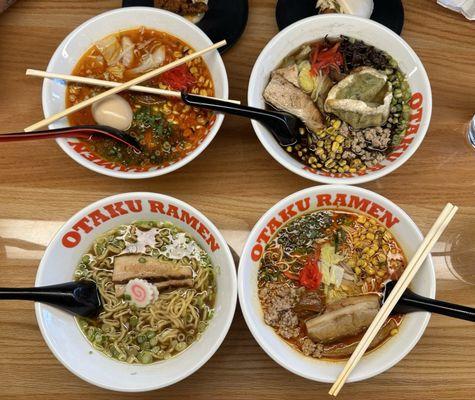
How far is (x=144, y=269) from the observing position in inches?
75.0

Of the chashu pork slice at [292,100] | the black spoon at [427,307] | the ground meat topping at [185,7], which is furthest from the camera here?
the ground meat topping at [185,7]

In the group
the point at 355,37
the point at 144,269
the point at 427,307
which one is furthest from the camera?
the point at 355,37

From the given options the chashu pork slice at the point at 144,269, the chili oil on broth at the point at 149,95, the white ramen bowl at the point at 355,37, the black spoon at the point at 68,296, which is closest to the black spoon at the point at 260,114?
the white ramen bowl at the point at 355,37

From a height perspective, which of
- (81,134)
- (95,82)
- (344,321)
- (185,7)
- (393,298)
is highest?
(185,7)

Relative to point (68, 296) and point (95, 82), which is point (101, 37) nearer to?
point (95, 82)

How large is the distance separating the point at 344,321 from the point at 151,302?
634mm

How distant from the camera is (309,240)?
6.37 feet

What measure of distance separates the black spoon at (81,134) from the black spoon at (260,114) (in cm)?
26

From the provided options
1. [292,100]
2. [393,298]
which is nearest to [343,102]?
[292,100]

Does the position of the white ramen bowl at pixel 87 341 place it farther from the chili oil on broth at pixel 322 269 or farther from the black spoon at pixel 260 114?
the black spoon at pixel 260 114

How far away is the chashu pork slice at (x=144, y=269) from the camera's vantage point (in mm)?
1897

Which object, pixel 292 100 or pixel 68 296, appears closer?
pixel 68 296

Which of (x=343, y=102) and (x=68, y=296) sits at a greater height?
(x=343, y=102)

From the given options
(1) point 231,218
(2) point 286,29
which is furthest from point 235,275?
(2) point 286,29
